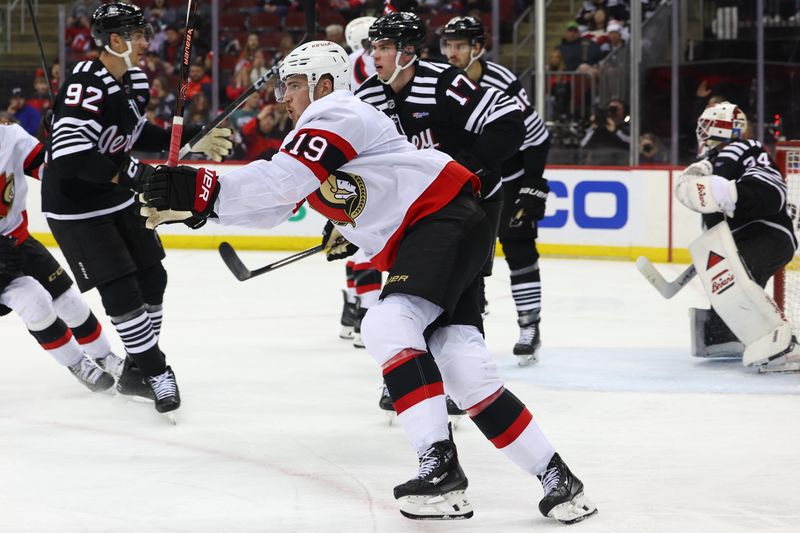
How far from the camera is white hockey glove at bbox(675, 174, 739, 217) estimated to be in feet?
14.2

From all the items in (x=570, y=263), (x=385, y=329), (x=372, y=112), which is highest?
(x=372, y=112)

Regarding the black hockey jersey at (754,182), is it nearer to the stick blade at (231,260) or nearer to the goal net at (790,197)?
the goal net at (790,197)

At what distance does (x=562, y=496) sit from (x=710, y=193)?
204 centimetres

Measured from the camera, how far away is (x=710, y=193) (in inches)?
171

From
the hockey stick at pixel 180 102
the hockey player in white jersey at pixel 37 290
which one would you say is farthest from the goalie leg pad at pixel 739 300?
the hockey stick at pixel 180 102

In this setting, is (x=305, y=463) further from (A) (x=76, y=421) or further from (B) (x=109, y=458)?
(A) (x=76, y=421)

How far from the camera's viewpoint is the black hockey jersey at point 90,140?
12.1 feet

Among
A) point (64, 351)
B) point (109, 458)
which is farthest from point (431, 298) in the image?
point (64, 351)

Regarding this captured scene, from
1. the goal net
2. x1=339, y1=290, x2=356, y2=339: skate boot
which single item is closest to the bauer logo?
the goal net

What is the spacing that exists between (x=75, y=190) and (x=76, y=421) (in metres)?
0.73

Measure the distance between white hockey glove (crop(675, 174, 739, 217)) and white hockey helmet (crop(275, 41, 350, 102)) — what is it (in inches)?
77.6

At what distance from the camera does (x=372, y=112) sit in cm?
267

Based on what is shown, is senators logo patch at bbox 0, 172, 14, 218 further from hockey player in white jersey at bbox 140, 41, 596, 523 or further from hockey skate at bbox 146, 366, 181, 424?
hockey player in white jersey at bbox 140, 41, 596, 523

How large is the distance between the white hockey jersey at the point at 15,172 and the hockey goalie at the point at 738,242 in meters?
2.34
